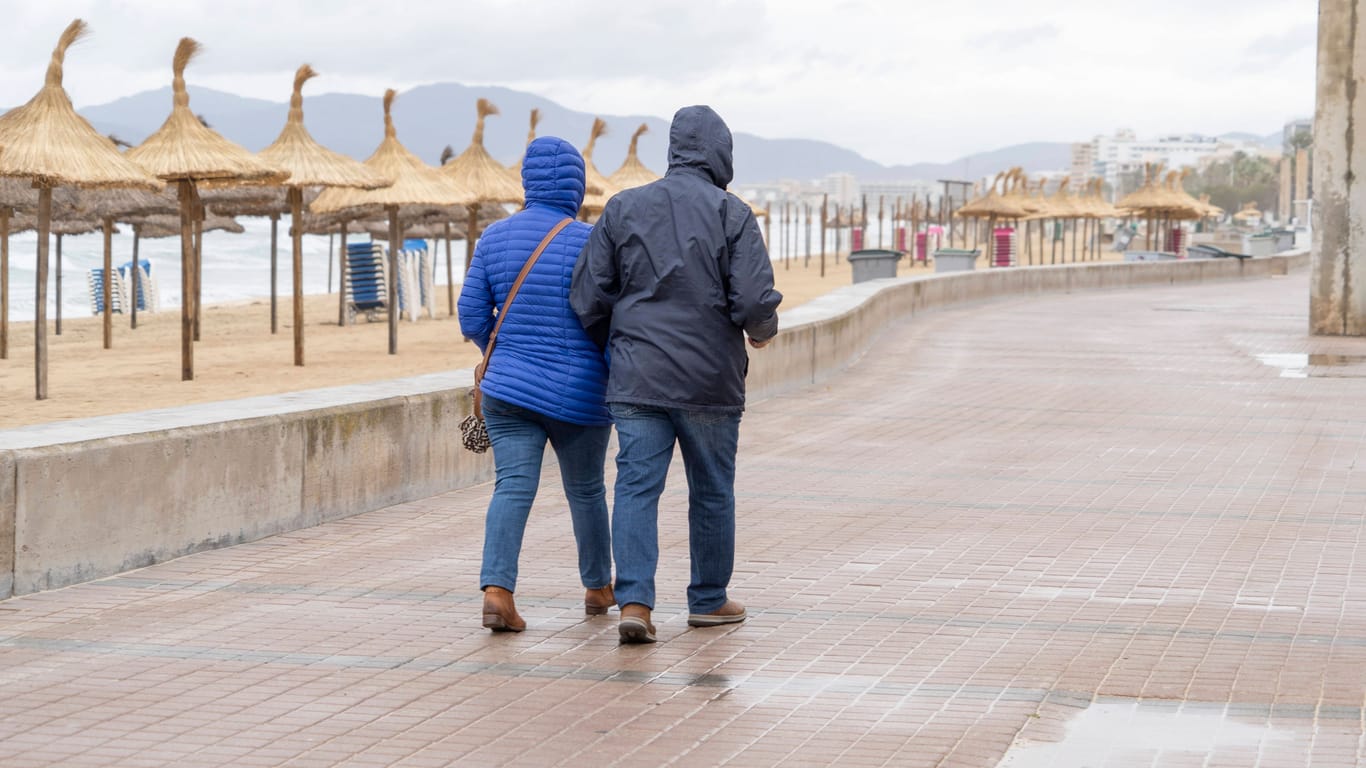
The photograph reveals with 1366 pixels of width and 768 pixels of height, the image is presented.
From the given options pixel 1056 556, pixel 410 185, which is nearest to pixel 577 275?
pixel 1056 556

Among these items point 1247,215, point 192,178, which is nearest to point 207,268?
point 1247,215

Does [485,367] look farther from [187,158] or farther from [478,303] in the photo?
[187,158]

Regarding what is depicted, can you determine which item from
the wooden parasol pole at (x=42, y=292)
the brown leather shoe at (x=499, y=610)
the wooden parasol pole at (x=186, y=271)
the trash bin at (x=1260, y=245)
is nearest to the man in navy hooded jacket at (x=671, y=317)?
the brown leather shoe at (x=499, y=610)

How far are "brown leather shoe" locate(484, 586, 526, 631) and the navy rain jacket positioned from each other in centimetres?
76

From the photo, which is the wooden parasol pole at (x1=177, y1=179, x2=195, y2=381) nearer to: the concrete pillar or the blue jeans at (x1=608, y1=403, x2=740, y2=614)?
the concrete pillar

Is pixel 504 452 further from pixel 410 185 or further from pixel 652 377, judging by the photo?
pixel 410 185

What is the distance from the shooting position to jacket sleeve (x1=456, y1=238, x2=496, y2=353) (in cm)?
628

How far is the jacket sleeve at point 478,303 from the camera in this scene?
6.28 meters

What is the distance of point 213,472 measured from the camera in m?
7.87

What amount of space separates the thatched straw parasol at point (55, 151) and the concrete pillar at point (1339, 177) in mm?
14222

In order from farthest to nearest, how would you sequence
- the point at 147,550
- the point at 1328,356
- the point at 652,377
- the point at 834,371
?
the point at 1328,356
the point at 834,371
the point at 147,550
the point at 652,377

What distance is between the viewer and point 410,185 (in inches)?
1062

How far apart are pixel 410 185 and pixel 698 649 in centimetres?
2166

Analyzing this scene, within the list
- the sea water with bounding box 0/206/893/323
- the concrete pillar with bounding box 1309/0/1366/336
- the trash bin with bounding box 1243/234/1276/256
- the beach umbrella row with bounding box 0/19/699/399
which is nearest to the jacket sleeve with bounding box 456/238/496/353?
the beach umbrella row with bounding box 0/19/699/399
